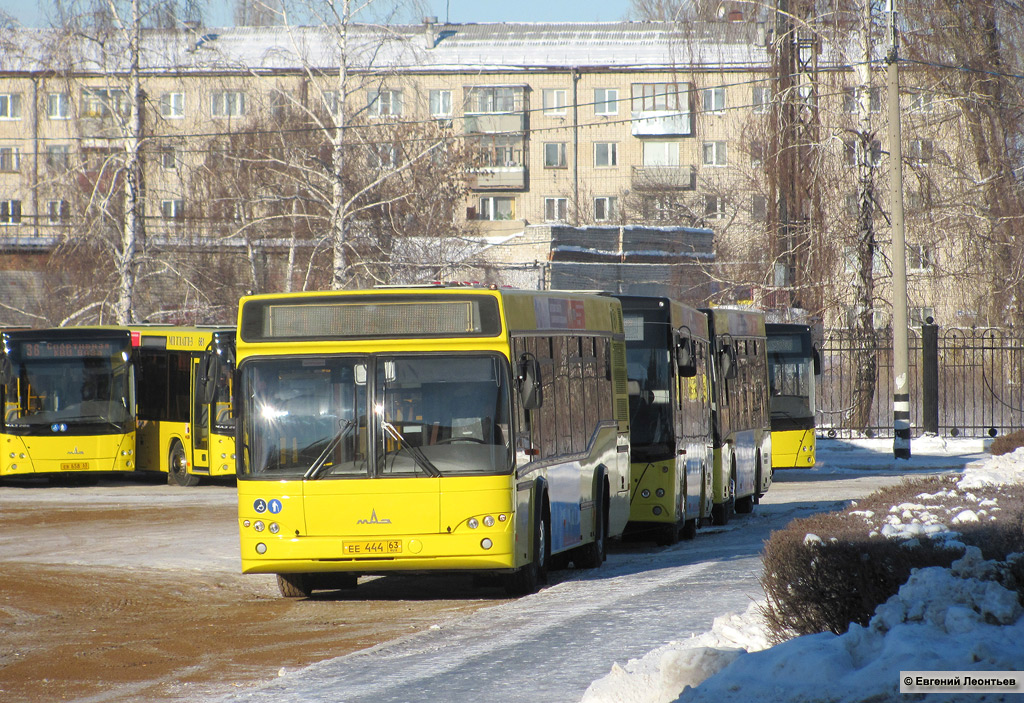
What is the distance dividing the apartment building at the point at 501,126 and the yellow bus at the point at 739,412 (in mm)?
9466

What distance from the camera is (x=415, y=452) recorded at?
1137 cm

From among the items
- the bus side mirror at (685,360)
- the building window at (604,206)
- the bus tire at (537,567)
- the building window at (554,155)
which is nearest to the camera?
the bus tire at (537,567)

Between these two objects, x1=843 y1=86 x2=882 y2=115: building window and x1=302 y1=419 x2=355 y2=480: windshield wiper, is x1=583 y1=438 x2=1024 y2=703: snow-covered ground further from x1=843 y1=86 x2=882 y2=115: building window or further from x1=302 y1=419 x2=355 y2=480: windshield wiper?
x1=843 y1=86 x2=882 y2=115: building window

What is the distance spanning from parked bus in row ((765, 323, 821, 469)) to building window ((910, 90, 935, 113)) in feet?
20.0

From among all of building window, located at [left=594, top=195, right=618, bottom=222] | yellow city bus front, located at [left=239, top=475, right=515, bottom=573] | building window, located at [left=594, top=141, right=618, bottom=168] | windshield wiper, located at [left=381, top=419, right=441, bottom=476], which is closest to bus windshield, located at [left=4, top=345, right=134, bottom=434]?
yellow city bus front, located at [left=239, top=475, right=515, bottom=573]

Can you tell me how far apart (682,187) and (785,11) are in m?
33.5

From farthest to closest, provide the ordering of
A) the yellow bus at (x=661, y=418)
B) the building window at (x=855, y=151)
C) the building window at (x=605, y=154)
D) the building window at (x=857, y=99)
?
the building window at (x=605, y=154) → the building window at (x=855, y=151) → the building window at (x=857, y=99) → the yellow bus at (x=661, y=418)

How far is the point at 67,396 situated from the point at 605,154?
4729 cm

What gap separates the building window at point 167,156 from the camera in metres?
33.8

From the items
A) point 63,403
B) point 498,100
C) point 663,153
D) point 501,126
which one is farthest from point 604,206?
point 63,403

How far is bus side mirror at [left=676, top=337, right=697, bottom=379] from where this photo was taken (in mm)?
16625

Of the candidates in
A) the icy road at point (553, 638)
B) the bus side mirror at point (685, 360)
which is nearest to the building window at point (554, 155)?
the bus side mirror at point (685, 360)

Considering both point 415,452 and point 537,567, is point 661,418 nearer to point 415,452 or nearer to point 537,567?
point 537,567

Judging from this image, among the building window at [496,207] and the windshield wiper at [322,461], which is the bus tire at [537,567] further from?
the building window at [496,207]
